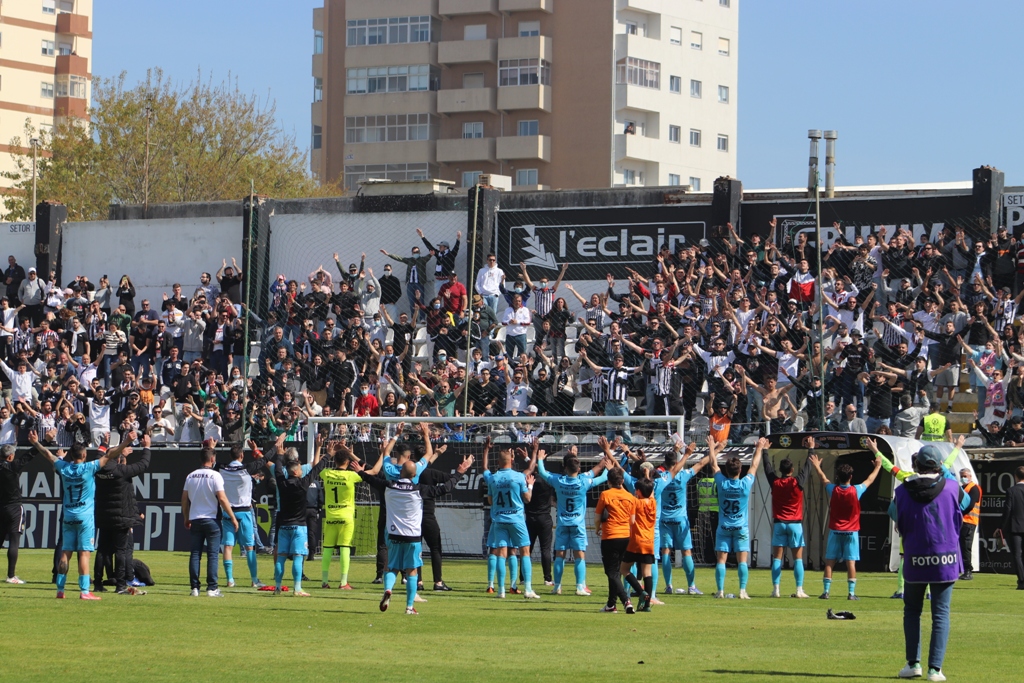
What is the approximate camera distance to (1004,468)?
24.6m

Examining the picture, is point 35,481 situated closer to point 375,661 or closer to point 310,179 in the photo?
point 375,661

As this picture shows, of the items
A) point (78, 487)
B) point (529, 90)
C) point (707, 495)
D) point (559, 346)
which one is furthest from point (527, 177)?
point (78, 487)

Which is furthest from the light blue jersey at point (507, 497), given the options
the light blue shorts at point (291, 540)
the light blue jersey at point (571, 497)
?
the light blue shorts at point (291, 540)

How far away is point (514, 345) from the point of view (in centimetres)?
3194

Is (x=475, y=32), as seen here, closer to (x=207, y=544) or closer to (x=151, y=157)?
(x=151, y=157)

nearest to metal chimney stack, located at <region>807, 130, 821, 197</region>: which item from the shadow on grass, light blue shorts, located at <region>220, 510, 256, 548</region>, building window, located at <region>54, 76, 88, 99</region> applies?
light blue shorts, located at <region>220, 510, 256, 548</region>

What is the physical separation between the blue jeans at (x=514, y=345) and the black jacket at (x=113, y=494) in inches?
555

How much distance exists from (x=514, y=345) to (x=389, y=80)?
2177 inches

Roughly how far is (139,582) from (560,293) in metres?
16.9

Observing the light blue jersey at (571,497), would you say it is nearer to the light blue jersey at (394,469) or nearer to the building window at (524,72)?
the light blue jersey at (394,469)

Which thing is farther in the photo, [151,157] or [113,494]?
[151,157]

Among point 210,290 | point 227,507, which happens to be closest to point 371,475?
point 227,507

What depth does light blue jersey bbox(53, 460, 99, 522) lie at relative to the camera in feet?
59.5

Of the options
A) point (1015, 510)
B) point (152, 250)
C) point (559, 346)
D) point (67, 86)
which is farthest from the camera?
point (67, 86)
